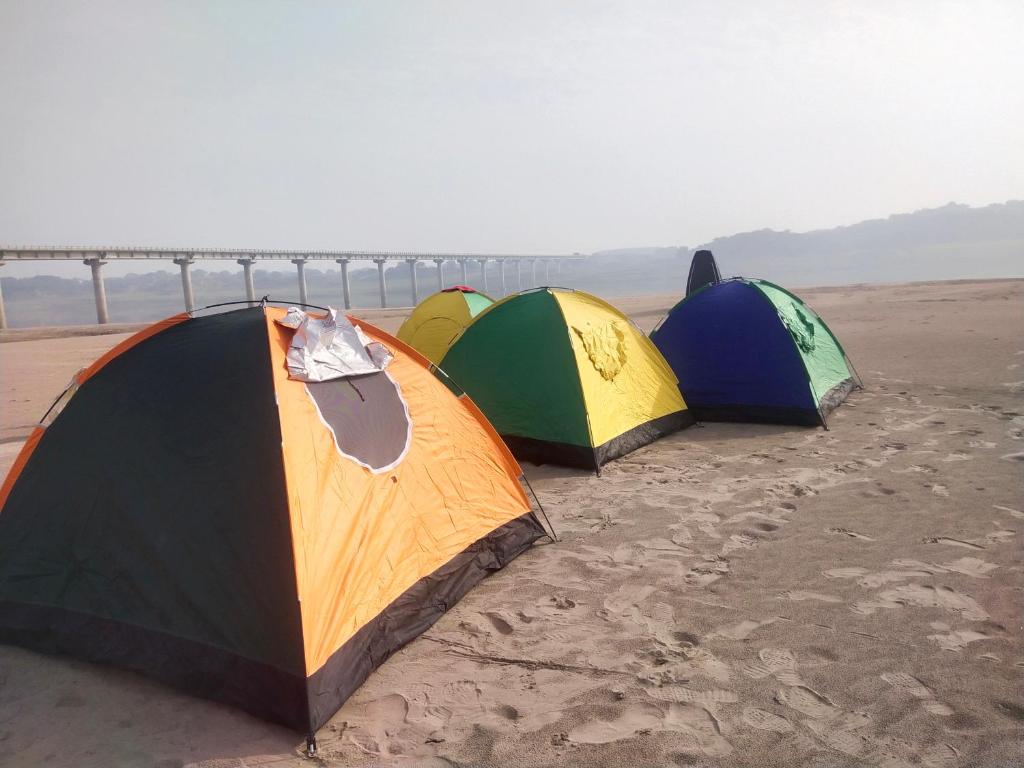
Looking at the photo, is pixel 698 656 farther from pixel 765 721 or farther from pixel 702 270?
pixel 702 270

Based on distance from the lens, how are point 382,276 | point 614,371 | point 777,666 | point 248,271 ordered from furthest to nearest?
point 382,276 < point 248,271 < point 614,371 < point 777,666

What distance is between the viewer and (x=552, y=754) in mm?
2701

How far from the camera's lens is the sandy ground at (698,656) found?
2.74 m

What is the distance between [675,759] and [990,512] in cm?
388

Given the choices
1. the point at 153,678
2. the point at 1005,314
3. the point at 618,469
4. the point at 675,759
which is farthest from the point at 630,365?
the point at 1005,314

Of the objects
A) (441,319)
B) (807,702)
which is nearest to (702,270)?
(441,319)

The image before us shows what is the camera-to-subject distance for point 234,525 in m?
3.21

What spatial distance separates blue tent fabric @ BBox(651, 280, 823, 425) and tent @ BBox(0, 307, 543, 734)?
5030 mm

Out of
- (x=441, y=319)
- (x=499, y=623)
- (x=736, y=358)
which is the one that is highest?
(x=441, y=319)

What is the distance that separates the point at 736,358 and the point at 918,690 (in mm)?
5575

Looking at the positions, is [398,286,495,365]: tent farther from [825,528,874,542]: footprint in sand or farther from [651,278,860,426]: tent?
[825,528,874,542]: footprint in sand

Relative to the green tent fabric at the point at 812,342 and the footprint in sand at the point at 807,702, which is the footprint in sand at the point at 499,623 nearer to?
the footprint in sand at the point at 807,702

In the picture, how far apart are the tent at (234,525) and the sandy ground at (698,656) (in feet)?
0.66

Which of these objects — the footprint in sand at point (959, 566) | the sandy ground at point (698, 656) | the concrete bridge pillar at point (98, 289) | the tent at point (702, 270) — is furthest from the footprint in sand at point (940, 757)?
the concrete bridge pillar at point (98, 289)
